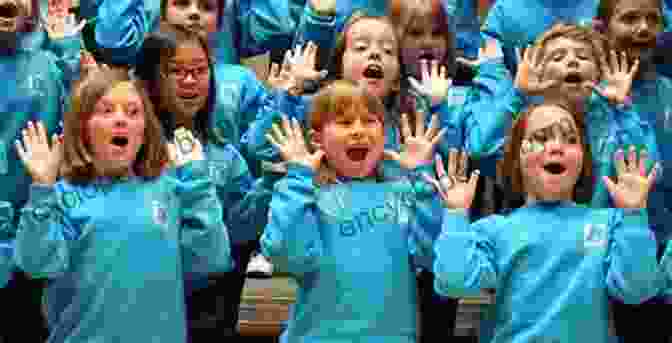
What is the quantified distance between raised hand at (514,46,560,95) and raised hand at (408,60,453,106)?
201mm

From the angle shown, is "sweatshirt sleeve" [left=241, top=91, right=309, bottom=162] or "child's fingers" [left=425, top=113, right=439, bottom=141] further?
"sweatshirt sleeve" [left=241, top=91, right=309, bottom=162]

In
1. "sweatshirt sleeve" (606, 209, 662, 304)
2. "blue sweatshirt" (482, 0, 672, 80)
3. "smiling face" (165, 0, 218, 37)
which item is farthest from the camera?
"blue sweatshirt" (482, 0, 672, 80)

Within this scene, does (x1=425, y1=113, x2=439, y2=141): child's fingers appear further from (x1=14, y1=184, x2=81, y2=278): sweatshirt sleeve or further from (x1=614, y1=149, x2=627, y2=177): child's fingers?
(x1=14, y1=184, x2=81, y2=278): sweatshirt sleeve

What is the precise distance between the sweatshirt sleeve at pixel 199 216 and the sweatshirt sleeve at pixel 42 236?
0.32 m

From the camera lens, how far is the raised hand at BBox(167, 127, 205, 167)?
4137 millimetres

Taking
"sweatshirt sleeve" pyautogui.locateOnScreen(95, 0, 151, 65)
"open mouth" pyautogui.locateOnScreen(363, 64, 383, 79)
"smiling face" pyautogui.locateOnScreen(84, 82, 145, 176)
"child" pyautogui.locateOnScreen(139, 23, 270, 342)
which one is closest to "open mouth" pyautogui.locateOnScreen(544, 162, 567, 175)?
"open mouth" pyautogui.locateOnScreen(363, 64, 383, 79)

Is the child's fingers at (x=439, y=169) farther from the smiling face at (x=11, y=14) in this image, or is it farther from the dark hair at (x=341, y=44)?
the smiling face at (x=11, y=14)

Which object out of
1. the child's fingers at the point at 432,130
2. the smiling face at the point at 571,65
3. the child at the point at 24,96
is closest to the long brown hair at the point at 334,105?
the child's fingers at the point at 432,130

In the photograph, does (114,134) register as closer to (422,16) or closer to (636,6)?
(422,16)

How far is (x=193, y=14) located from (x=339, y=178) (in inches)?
36.4

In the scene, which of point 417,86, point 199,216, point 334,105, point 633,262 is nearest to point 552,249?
point 633,262

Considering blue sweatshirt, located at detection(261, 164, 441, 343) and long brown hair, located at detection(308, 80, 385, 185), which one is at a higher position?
long brown hair, located at detection(308, 80, 385, 185)

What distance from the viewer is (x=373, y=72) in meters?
4.55

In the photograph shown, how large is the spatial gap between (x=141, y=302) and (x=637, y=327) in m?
1.30
